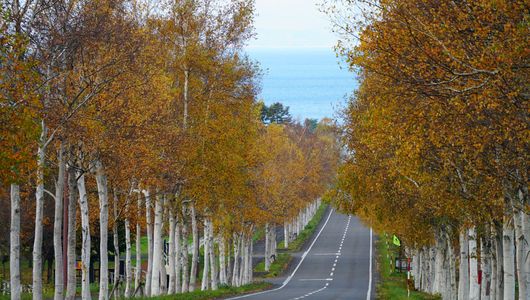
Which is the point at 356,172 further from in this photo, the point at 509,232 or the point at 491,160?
the point at 491,160

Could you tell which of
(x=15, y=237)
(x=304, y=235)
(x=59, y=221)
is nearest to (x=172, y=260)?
(x=59, y=221)

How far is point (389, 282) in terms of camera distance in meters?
63.8

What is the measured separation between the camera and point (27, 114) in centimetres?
1908

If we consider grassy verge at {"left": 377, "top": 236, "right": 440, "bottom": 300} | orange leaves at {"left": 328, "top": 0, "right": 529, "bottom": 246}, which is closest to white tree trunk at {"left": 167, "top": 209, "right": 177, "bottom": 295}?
grassy verge at {"left": 377, "top": 236, "right": 440, "bottom": 300}

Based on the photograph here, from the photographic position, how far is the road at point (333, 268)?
5084cm

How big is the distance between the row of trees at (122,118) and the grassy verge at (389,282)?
337 inches

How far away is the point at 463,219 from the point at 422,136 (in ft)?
36.1

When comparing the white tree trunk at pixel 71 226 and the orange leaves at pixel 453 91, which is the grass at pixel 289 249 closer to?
the white tree trunk at pixel 71 226

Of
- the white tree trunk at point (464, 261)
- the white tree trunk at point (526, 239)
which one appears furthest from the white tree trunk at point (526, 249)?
the white tree trunk at point (464, 261)

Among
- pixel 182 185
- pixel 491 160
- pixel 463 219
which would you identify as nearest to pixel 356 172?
pixel 463 219

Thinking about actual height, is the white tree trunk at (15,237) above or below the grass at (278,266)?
above

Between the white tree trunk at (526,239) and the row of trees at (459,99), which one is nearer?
the row of trees at (459,99)

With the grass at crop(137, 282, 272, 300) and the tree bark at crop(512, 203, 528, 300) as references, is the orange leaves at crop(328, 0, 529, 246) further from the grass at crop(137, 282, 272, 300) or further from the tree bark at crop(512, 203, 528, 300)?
the grass at crop(137, 282, 272, 300)

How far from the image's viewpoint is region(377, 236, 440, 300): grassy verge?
4794cm
